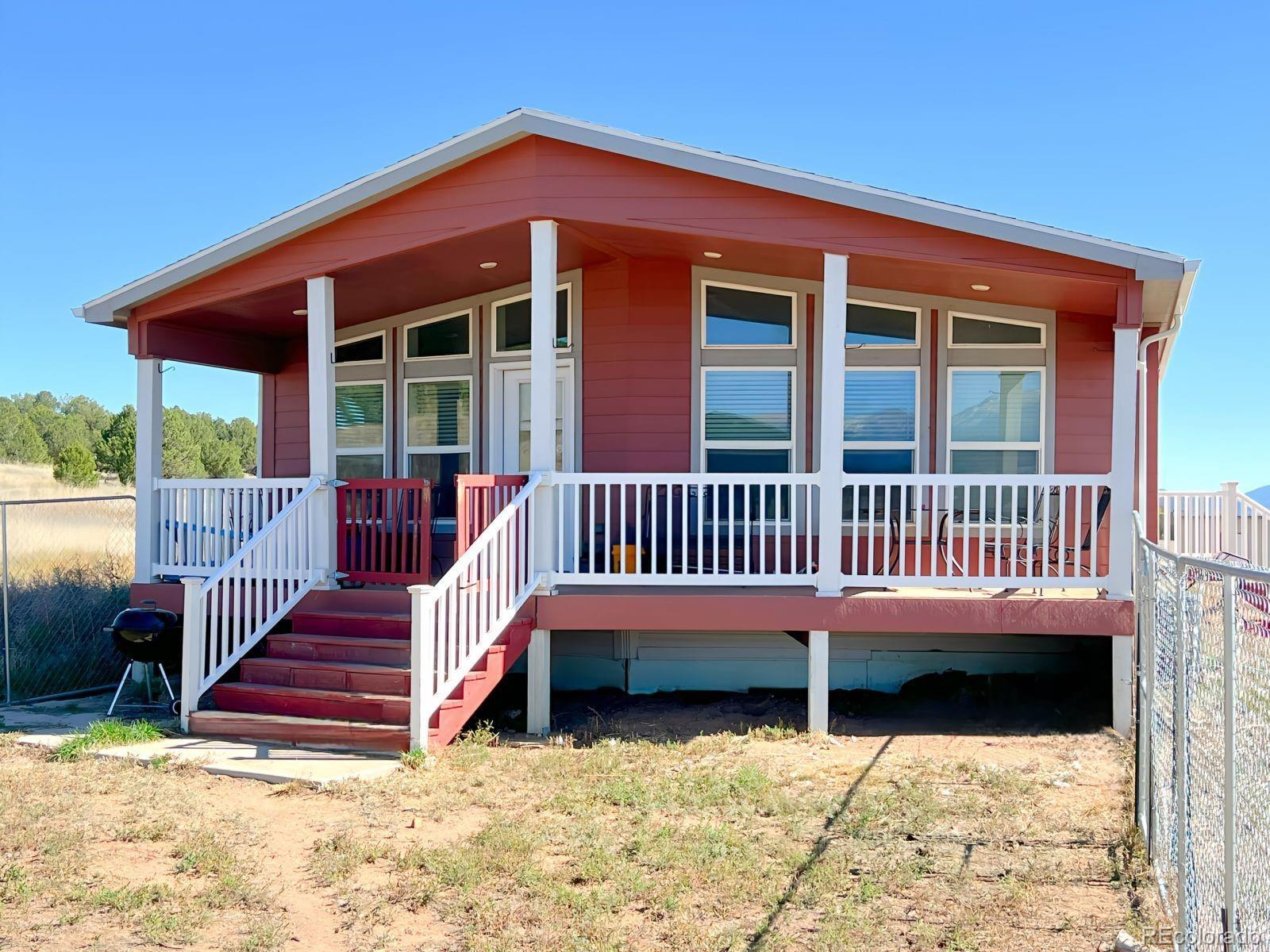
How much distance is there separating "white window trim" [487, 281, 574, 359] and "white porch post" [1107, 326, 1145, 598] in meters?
4.86

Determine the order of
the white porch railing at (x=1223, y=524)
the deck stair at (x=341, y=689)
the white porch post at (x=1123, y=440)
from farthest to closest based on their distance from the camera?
the white porch railing at (x=1223, y=524)
the white porch post at (x=1123, y=440)
the deck stair at (x=341, y=689)

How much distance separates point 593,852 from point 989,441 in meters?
6.55

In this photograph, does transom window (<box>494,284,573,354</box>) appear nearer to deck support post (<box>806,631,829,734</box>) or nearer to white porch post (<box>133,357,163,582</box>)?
white porch post (<box>133,357,163,582</box>)

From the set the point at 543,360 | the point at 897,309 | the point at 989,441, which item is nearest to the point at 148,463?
the point at 543,360

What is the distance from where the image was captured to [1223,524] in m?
11.2

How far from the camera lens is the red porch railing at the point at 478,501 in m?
7.45

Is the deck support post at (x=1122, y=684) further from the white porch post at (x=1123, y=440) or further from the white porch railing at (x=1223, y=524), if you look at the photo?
the white porch railing at (x=1223, y=524)

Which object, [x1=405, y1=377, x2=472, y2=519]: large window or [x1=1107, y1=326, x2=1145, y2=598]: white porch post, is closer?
[x1=1107, y1=326, x2=1145, y2=598]: white porch post

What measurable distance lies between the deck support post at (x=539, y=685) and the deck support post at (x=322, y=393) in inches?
77.6

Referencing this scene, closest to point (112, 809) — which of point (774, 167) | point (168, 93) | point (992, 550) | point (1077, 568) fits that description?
point (774, 167)

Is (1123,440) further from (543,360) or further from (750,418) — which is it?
(543,360)

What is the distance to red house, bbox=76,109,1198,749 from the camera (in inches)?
306

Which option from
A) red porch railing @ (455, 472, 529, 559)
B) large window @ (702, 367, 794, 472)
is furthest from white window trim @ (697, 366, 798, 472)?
red porch railing @ (455, 472, 529, 559)

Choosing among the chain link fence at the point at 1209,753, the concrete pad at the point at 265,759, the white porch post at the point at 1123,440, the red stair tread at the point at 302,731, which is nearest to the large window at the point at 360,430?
the red stair tread at the point at 302,731
